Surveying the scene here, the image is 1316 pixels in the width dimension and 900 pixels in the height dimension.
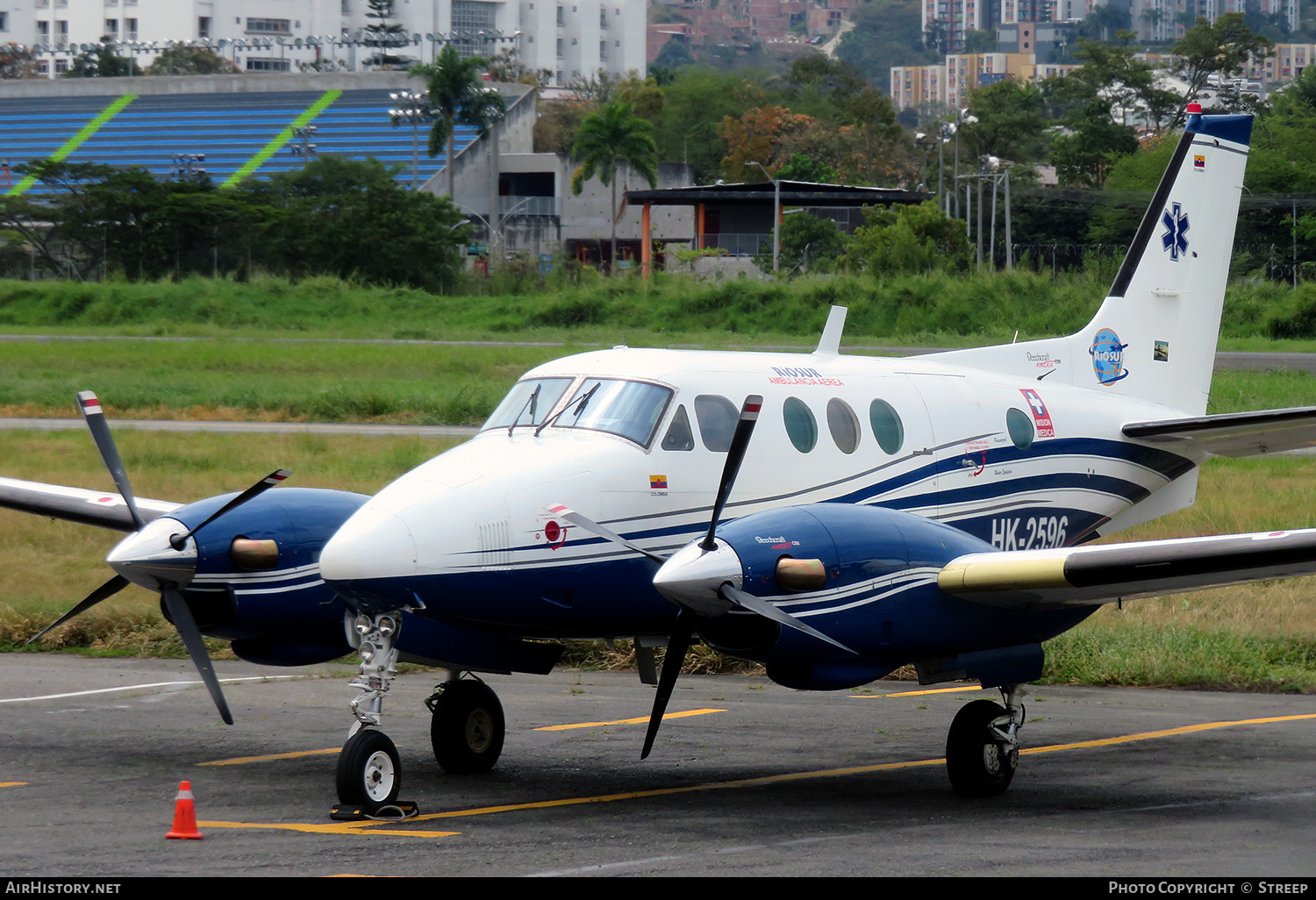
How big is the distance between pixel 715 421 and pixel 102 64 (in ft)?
393

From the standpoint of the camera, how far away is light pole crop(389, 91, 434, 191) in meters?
78.4

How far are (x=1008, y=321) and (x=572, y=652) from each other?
3800 cm

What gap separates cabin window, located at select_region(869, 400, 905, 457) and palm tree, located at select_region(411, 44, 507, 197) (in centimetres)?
6934

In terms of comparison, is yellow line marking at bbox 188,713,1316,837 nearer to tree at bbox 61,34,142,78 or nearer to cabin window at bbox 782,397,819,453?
cabin window at bbox 782,397,819,453

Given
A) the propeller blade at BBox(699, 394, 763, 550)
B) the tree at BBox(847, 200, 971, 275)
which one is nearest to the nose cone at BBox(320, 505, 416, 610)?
the propeller blade at BBox(699, 394, 763, 550)

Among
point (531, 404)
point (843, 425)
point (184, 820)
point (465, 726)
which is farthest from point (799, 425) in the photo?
point (184, 820)

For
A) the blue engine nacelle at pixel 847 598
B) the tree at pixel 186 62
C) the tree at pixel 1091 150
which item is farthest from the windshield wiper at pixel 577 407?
the tree at pixel 186 62

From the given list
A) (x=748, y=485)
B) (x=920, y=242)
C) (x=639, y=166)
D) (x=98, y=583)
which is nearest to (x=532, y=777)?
(x=748, y=485)

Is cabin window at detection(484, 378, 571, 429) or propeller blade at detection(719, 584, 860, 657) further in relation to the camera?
Answer: cabin window at detection(484, 378, 571, 429)

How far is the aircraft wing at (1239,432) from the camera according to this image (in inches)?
463

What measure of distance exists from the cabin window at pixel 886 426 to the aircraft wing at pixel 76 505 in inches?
217

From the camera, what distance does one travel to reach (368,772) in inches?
350

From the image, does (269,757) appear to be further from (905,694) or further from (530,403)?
(905,694)

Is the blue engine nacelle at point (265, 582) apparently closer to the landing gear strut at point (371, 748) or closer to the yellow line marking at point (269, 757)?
the yellow line marking at point (269, 757)
